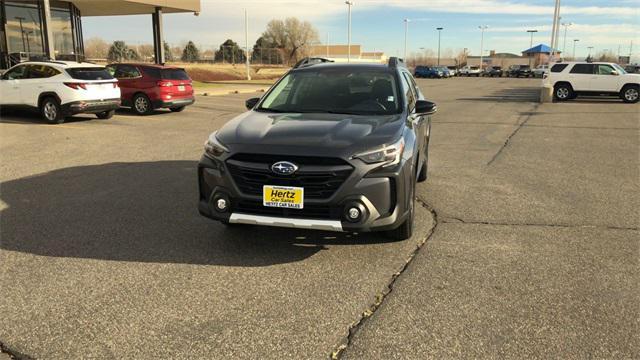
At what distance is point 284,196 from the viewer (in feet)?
13.8

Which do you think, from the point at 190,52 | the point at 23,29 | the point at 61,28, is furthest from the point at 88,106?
the point at 190,52

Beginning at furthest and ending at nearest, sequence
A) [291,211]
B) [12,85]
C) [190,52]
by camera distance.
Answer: [190,52] → [12,85] → [291,211]

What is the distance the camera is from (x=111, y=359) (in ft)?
10.0

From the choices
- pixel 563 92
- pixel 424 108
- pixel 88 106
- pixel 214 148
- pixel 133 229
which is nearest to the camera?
pixel 214 148

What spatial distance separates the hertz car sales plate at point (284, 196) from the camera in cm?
420

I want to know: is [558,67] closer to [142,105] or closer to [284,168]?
[142,105]

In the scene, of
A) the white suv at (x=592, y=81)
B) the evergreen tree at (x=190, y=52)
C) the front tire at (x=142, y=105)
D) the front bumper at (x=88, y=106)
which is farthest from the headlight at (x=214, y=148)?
the evergreen tree at (x=190, y=52)

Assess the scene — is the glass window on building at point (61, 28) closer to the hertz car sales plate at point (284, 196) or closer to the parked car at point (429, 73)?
the hertz car sales plate at point (284, 196)

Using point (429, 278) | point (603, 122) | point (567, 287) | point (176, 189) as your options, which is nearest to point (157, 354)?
point (429, 278)

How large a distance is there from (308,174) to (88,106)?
1108 cm

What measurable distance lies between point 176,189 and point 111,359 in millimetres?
4041

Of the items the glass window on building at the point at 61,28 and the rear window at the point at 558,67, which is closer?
the rear window at the point at 558,67

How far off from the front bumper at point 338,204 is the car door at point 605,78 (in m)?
22.7

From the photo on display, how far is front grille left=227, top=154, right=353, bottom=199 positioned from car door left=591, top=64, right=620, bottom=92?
2326cm
